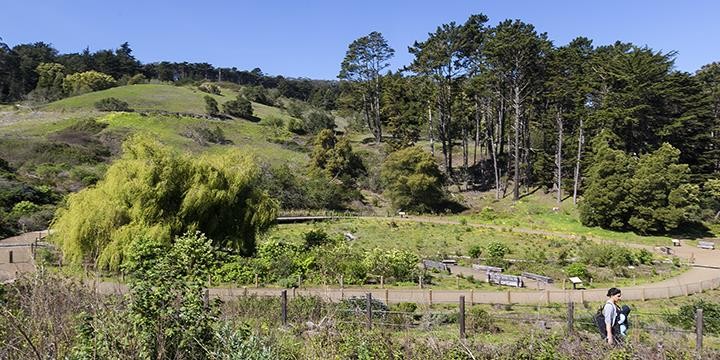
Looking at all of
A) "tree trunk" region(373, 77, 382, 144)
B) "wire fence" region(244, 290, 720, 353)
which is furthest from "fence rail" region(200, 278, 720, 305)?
"tree trunk" region(373, 77, 382, 144)

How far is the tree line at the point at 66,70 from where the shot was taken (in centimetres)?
8400

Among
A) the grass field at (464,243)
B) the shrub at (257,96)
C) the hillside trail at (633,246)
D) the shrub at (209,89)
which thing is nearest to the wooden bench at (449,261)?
the hillside trail at (633,246)

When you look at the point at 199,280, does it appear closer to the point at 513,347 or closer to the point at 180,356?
the point at 180,356

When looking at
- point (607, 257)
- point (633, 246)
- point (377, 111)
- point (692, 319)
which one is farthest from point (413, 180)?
point (692, 319)

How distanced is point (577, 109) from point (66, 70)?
279 feet

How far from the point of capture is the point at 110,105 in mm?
68375

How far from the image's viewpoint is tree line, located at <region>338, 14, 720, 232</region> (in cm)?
3606

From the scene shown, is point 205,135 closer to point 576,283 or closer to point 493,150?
point 493,150

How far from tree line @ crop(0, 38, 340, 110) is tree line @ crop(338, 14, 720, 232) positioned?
5800cm

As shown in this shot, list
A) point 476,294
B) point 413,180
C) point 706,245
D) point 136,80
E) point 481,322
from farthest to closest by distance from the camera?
point 136,80
point 413,180
point 706,245
point 476,294
point 481,322

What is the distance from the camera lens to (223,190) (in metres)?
20.9

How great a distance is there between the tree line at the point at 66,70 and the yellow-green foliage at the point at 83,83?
114 cm

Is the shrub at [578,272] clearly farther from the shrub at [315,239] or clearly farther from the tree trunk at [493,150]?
the tree trunk at [493,150]

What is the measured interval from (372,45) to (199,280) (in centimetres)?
5972
